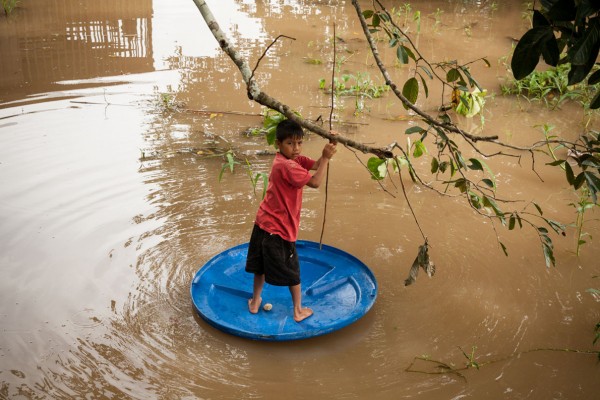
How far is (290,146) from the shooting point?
9.57ft

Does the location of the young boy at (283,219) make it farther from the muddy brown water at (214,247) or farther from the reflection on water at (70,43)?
the reflection on water at (70,43)

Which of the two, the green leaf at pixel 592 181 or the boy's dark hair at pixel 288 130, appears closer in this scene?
the green leaf at pixel 592 181

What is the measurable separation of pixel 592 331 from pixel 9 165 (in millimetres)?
4204

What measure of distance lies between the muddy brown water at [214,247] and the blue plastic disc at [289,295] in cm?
10

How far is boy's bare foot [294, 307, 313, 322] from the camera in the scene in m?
3.10

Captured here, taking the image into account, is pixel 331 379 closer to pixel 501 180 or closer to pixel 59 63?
pixel 501 180

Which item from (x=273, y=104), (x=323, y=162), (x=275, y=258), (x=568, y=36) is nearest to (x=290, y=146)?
(x=323, y=162)

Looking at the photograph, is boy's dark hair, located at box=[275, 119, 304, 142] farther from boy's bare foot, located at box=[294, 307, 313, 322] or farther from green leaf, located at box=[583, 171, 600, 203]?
green leaf, located at box=[583, 171, 600, 203]

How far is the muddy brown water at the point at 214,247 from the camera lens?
2.86 meters

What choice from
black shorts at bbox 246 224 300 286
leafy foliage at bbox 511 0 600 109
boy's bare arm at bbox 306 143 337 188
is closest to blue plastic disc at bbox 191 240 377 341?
black shorts at bbox 246 224 300 286

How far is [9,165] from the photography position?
15.4 feet

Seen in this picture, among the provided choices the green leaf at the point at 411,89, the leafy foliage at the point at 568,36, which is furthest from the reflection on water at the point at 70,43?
the leafy foliage at the point at 568,36

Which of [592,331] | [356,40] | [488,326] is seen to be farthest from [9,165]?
[356,40]

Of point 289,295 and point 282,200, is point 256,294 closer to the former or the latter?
point 289,295
